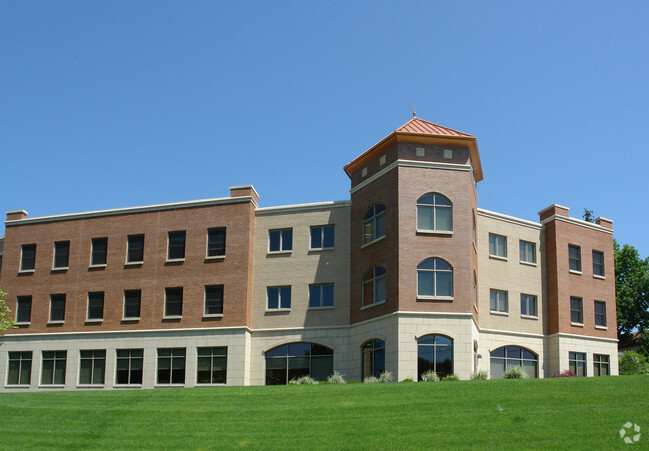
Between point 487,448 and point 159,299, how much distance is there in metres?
27.8

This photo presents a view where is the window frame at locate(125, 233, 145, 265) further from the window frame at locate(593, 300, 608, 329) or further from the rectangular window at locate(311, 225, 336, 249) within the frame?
the window frame at locate(593, 300, 608, 329)

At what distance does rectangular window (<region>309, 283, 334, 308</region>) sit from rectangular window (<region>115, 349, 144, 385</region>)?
1032cm

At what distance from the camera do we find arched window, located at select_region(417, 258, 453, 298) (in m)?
39.8

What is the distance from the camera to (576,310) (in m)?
49.1

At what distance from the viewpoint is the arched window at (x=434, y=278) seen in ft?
131

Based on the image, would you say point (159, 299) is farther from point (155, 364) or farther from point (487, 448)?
point (487, 448)

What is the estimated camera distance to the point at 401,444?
2362cm

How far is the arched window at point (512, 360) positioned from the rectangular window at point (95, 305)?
23016 mm

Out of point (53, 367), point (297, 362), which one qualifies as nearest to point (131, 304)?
point (53, 367)

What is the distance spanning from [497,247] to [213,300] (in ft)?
55.9

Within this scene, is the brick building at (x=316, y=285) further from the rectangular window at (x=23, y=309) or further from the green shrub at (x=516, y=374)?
the green shrub at (x=516, y=374)

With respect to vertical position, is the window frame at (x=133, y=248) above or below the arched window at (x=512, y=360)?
above

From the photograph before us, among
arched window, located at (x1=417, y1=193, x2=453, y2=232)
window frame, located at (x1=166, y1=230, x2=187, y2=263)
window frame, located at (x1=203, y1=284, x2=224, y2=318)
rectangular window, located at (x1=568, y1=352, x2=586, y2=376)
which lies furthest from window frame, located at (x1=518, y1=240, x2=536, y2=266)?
window frame, located at (x1=166, y1=230, x2=187, y2=263)

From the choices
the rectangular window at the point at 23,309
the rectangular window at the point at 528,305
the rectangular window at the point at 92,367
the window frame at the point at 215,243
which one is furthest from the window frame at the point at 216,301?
the rectangular window at the point at 528,305
